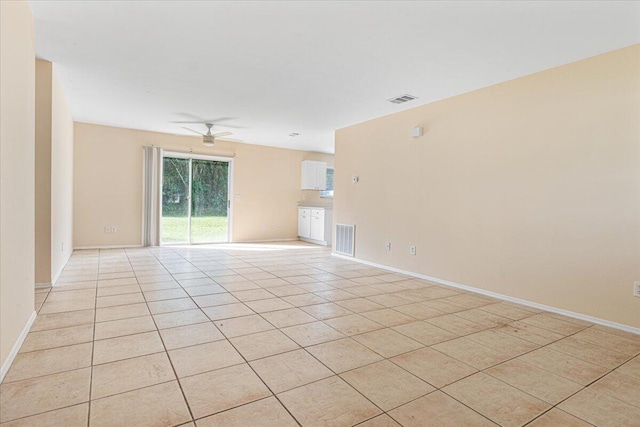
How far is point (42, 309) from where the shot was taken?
2.93 meters

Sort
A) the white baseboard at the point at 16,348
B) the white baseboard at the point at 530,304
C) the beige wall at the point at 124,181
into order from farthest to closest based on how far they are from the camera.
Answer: the beige wall at the point at 124,181 → the white baseboard at the point at 530,304 → the white baseboard at the point at 16,348

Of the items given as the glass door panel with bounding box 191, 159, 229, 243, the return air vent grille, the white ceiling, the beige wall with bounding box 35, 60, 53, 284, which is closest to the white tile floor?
the beige wall with bounding box 35, 60, 53, 284

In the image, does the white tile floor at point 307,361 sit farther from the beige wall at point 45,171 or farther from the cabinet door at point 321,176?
the cabinet door at point 321,176

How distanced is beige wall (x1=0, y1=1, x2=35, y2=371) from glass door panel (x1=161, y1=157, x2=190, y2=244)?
471cm

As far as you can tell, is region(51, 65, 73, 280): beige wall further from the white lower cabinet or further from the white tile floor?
the white lower cabinet

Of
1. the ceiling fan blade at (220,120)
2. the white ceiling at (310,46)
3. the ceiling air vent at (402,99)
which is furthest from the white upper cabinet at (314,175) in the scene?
the ceiling air vent at (402,99)

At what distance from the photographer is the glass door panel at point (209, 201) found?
24.6 ft

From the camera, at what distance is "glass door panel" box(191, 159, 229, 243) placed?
749 cm

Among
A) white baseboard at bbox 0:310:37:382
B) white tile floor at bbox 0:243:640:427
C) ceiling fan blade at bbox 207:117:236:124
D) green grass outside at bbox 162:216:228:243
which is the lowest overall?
white tile floor at bbox 0:243:640:427

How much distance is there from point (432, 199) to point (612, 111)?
1989 mm

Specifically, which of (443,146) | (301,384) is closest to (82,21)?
(301,384)

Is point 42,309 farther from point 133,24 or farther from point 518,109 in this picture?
point 518,109

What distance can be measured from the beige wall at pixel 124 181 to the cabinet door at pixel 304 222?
103 centimetres

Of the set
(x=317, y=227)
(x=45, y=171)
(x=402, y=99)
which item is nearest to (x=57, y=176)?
(x=45, y=171)
